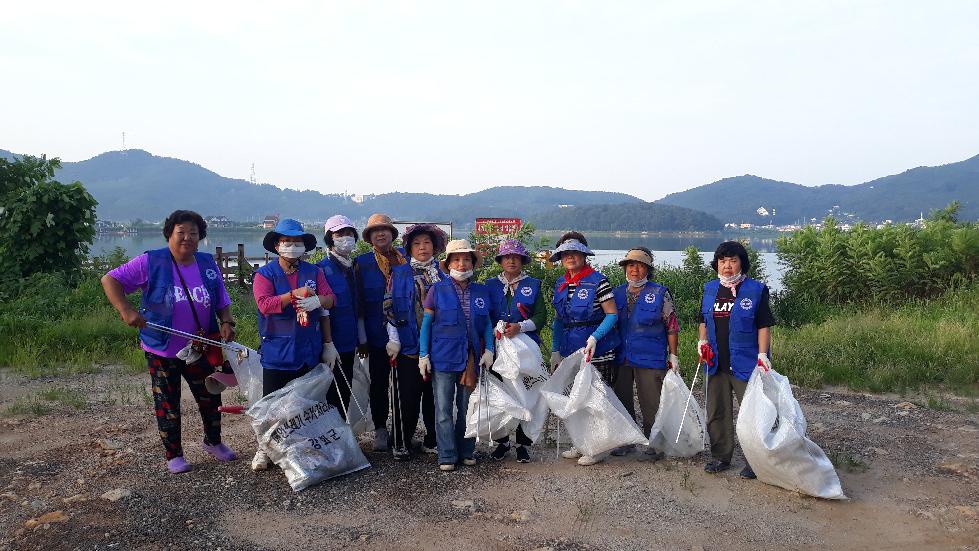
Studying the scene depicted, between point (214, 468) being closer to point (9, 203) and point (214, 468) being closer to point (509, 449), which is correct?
point (509, 449)

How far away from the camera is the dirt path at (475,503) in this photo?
3.56 metres

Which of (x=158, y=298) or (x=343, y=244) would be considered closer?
(x=158, y=298)

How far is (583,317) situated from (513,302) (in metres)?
0.49

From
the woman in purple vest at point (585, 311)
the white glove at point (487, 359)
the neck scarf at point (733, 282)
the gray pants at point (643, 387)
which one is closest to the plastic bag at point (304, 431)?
the white glove at point (487, 359)

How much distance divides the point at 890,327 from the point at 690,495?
648 centimetres

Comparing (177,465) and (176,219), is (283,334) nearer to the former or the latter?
(176,219)

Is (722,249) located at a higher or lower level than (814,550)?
higher

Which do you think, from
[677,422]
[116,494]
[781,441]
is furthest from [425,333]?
[781,441]

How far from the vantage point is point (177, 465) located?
4.48 metres

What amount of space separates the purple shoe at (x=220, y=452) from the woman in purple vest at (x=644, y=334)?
2761 mm

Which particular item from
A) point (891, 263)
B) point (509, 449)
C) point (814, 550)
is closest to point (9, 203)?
point (509, 449)

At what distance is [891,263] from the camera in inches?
475

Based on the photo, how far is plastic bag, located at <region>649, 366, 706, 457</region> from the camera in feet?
15.1

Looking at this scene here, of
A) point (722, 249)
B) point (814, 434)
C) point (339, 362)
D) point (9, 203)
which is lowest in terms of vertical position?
point (814, 434)
